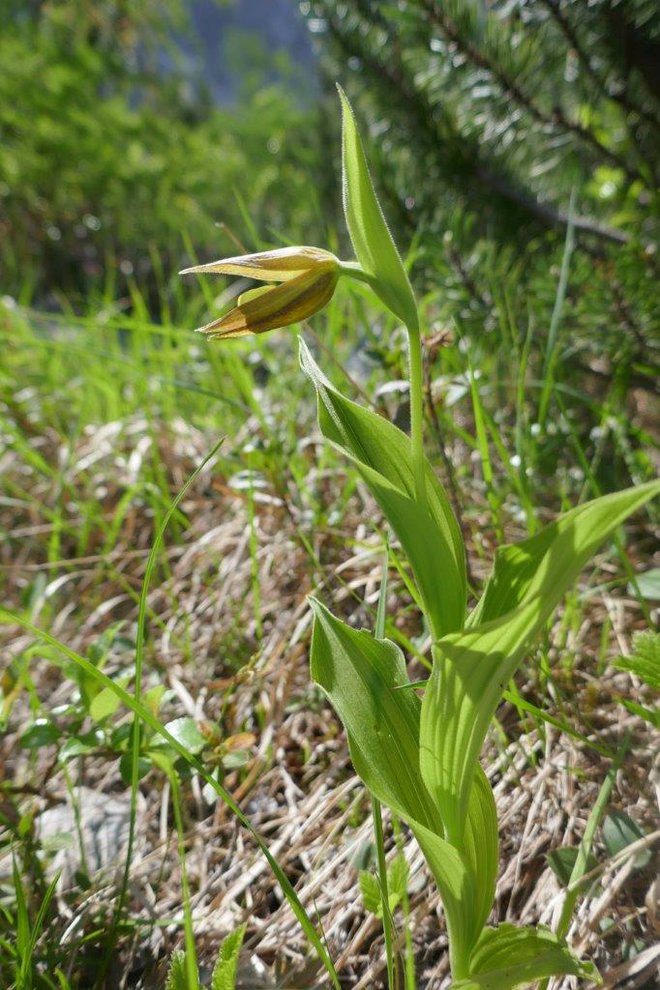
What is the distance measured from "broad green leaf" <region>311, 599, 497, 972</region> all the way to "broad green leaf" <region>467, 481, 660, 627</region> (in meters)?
0.17

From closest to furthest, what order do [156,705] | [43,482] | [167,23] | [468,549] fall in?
[156,705] → [468,549] → [43,482] → [167,23]

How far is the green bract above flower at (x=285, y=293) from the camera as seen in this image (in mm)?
543

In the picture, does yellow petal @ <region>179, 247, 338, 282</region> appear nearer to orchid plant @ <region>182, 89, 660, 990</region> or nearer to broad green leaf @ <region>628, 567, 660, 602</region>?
orchid plant @ <region>182, 89, 660, 990</region>

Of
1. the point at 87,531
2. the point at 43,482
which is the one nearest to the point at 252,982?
the point at 87,531

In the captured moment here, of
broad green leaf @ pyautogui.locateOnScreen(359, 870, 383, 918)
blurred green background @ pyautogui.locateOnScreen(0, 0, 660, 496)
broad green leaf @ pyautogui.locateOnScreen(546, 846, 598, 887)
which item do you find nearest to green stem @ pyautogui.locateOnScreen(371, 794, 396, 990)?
broad green leaf @ pyautogui.locateOnScreen(359, 870, 383, 918)

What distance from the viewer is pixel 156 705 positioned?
34.0 inches

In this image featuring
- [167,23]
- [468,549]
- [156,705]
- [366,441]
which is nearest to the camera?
[366,441]

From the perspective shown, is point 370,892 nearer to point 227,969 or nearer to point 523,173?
point 227,969

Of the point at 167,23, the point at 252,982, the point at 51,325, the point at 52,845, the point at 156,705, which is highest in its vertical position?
the point at 167,23

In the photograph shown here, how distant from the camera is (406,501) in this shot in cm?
53

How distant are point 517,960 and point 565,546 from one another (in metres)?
0.37

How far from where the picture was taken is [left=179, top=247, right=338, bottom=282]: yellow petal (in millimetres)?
529

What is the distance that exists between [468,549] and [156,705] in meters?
0.52

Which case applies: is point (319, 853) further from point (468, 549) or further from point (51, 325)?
point (51, 325)
